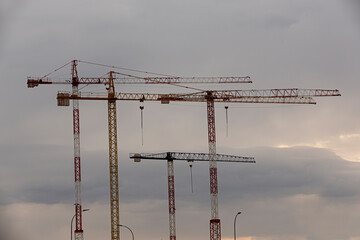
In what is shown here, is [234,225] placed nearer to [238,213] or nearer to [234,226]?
[234,226]

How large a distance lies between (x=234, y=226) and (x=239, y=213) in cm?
1610

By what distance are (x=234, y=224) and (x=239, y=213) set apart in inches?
638

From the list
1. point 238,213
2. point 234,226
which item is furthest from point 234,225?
point 238,213

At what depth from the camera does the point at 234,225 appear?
197750 mm

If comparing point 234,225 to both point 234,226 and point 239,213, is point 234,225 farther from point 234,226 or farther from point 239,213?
point 239,213

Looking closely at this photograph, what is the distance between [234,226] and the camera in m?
198

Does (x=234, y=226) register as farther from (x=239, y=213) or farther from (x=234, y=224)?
(x=239, y=213)

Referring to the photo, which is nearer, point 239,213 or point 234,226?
point 239,213

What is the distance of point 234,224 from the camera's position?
197875 millimetres

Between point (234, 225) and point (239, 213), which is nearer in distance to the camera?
point (239, 213)

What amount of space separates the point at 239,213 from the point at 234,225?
53.0 ft

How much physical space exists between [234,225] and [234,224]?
253 millimetres

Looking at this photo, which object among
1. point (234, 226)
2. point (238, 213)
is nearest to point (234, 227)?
point (234, 226)

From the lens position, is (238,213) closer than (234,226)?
Yes
